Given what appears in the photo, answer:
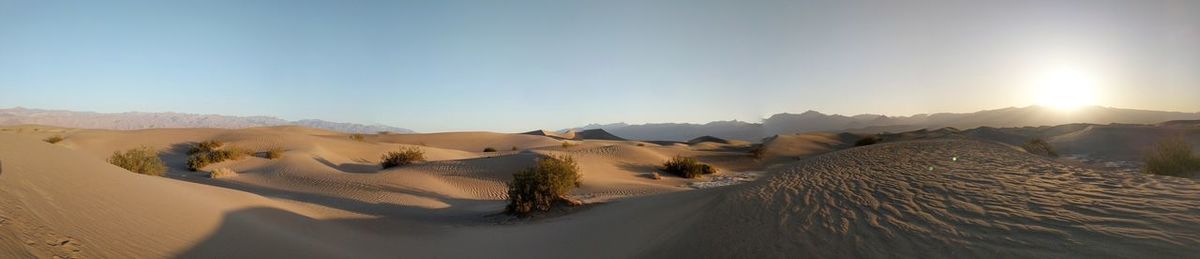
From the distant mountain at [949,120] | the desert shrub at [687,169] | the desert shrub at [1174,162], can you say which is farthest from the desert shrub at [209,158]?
the distant mountain at [949,120]

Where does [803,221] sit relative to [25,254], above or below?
below

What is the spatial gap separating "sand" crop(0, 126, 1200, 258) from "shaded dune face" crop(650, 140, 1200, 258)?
24 millimetres

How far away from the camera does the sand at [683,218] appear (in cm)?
399

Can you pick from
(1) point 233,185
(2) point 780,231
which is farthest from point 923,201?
(1) point 233,185

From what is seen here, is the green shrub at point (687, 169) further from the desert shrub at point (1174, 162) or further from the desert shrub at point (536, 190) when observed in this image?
the desert shrub at point (1174, 162)

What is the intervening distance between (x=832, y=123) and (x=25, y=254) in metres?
185

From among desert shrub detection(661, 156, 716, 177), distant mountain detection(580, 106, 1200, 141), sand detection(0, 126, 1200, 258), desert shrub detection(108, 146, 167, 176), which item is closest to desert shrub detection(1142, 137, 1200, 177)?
sand detection(0, 126, 1200, 258)

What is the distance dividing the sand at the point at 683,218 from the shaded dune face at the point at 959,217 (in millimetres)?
24

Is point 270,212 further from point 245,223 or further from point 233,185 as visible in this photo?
point 233,185

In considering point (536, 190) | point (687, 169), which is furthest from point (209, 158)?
point (687, 169)

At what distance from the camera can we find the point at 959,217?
5.07 meters

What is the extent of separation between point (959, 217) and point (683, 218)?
364cm

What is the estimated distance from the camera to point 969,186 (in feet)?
22.1

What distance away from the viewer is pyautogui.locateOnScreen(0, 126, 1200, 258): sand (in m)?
3.99
